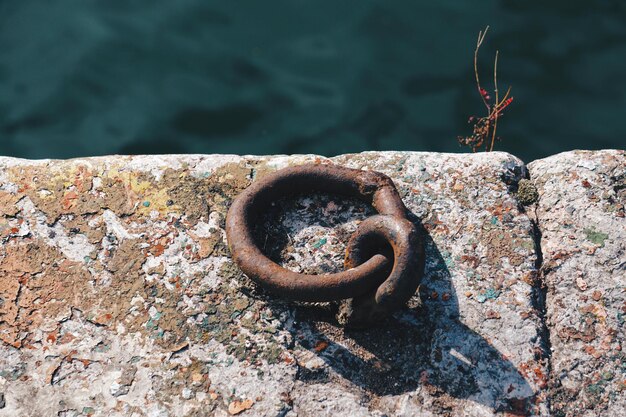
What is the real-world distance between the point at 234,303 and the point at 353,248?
1.52ft

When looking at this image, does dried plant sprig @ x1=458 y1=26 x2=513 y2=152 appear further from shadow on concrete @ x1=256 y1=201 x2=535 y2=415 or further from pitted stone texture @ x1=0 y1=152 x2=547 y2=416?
shadow on concrete @ x1=256 y1=201 x2=535 y2=415

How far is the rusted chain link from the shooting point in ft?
7.61

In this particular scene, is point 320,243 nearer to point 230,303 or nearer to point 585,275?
point 230,303

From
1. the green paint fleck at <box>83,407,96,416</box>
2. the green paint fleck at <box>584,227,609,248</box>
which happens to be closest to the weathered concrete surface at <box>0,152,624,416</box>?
the green paint fleck at <box>83,407,96,416</box>

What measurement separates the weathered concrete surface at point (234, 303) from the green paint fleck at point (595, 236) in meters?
0.21

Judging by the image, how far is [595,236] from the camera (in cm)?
263

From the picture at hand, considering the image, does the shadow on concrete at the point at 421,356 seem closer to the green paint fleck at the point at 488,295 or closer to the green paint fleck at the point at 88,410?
the green paint fleck at the point at 488,295

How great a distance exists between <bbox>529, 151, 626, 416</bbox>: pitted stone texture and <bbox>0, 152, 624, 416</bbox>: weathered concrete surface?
0.06 metres

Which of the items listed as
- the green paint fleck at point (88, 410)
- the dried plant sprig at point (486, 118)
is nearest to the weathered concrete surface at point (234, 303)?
the green paint fleck at point (88, 410)

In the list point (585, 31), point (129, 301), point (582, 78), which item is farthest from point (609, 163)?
point (585, 31)

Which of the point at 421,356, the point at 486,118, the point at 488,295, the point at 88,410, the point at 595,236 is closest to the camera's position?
the point at 88,410

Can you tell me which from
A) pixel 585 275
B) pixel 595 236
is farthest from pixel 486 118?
pixel 585 275

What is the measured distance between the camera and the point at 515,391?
2.32 m

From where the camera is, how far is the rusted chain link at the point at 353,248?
2.32m
